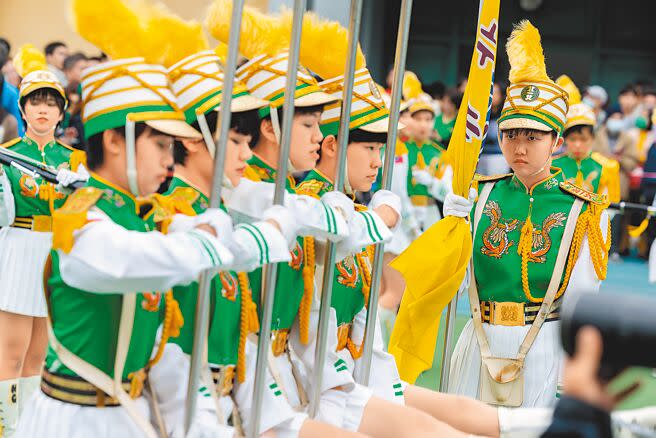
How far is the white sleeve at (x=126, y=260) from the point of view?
2529mm

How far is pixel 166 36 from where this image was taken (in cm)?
304

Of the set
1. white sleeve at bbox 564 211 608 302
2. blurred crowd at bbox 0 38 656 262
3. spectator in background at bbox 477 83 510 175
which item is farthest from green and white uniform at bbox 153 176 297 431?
blurred crowd at bbox 0 38 656 262

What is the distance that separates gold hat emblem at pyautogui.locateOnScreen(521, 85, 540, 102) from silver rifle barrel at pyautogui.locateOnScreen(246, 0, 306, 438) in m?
1.53

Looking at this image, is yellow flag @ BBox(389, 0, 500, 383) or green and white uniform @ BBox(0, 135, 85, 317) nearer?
yellow flag @ BBox(389, 0, 500, 383)

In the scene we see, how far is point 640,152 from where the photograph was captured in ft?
42.0

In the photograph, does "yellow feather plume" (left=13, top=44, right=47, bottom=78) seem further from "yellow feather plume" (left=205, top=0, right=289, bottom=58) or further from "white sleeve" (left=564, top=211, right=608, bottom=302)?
"white sleeve" (left=564, top=211, right=608, bottom=302)

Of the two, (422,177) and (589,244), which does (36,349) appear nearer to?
(589,244)

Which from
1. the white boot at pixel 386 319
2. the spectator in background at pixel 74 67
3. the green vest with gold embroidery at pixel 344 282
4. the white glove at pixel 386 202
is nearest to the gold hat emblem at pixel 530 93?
the white glove at pixel 386 202

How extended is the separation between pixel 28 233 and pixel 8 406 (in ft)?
2.72

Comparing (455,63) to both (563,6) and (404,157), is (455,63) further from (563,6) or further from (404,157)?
(404,157)

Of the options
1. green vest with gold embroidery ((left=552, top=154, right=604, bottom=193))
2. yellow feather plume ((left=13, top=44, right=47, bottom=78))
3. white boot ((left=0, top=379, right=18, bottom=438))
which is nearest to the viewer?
white boot ((left=0, top=379, right=18, bottom=438))

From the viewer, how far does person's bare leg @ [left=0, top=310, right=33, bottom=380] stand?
194 inches

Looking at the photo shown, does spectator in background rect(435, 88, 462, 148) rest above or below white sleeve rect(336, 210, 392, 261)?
above

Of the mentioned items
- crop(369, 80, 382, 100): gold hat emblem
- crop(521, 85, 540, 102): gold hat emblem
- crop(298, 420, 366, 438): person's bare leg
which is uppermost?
crop(521, 85, 540, 102): gold hat emblem
